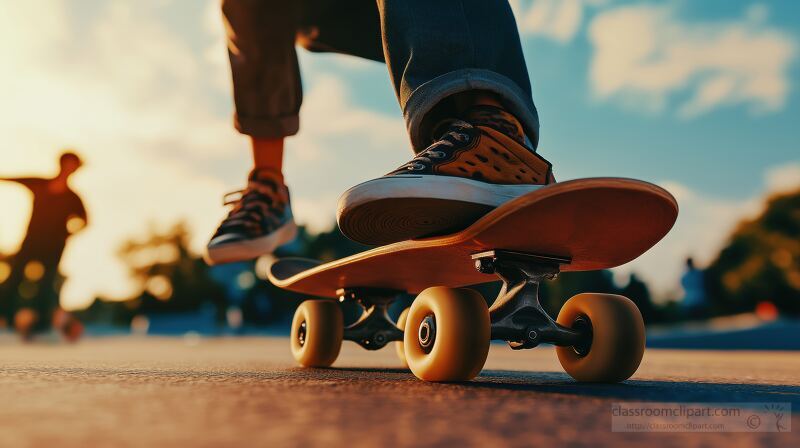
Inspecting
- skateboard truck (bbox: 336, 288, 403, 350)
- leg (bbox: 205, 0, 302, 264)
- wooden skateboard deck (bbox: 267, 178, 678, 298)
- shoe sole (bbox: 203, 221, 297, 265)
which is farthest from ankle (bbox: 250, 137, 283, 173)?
wooden skateboard deck (bbox: 267, 178, 678, 298)

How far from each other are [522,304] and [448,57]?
2.02ft

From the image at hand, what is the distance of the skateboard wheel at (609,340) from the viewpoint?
5.35ft

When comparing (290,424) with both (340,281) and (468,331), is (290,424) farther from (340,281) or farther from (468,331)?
(340,281)

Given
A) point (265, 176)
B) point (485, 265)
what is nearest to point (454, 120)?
point (485, 265)

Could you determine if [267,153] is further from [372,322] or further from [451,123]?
[451,123]

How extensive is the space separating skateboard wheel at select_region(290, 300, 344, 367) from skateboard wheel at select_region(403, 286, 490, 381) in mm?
821

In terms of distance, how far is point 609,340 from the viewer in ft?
Result: 5.34

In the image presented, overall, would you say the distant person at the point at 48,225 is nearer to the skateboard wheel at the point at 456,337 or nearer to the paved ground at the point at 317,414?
the paved ground at the point at 317,414

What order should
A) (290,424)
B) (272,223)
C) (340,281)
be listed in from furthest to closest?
1. (272,223)
2. (340,281)
3. (290,424)

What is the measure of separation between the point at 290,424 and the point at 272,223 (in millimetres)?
1739

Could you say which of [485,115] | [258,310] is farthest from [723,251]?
[485,115]

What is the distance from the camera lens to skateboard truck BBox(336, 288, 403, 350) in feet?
8.03

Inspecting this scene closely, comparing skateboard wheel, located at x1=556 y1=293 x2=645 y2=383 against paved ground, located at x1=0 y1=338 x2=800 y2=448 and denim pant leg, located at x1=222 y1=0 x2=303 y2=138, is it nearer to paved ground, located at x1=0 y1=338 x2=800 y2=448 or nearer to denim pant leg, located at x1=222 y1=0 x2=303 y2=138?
paved ground, located at x1=0 y1=338 x2=800 y2=448

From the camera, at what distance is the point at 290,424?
85cm
